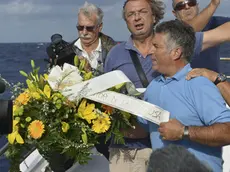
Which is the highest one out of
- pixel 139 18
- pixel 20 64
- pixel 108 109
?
pixel 139 18

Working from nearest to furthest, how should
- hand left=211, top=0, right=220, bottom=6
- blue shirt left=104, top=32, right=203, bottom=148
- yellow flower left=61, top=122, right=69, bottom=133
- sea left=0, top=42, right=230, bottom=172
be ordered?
yellow flower left=61, top=122, right=69, bottom=133
blue shirt left=104, top=32, right=203, bottom=148
hand left=211, top=0, right=220, bottom=6
sea left=0, top=42, right=230, bottom=172

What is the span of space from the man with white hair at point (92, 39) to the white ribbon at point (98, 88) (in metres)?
0.84

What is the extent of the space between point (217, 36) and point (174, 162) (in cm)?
170

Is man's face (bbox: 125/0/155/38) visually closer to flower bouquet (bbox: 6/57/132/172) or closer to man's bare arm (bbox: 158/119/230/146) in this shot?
flower bouquet (bbox: 6/57/132/172)

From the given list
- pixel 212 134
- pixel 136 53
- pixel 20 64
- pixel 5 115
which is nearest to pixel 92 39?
pixel 136 53

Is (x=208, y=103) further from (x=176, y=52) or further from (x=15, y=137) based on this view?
Answer: (x=15, y=137)

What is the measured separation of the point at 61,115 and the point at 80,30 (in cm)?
113

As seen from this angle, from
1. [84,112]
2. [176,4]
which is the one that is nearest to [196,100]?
[84,112]

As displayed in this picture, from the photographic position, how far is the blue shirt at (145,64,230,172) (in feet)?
8.78

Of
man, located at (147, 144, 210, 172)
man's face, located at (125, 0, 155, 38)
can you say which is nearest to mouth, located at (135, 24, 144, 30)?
man's face, located at (125, 0, 155, 38)

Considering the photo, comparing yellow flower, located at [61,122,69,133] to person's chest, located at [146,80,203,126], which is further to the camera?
yellow flower, located at [61,122,69,133]

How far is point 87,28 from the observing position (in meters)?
4.20

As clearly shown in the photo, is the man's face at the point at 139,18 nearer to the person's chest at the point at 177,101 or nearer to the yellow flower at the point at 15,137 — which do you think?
the person's chest at the point at 177,101

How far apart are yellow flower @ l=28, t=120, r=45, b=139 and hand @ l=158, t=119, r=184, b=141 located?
31.2 inches
